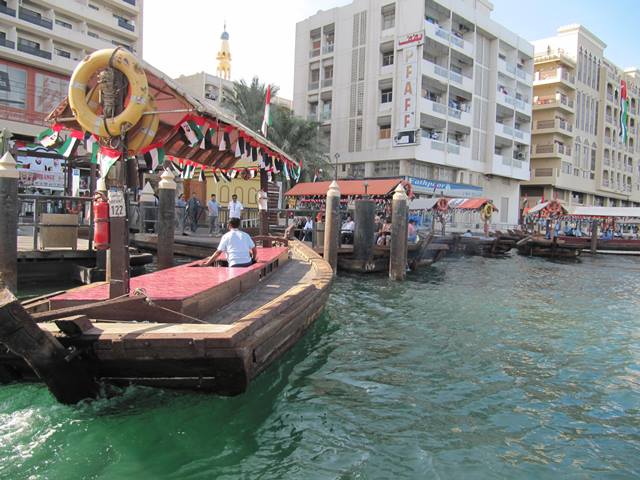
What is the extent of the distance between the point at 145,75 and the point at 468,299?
30.5 ft

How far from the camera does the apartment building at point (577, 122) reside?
52.1 m

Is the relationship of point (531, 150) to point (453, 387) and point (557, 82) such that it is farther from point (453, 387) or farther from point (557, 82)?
point (453, 387)

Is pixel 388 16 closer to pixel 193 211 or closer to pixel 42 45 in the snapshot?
pixel 42 45

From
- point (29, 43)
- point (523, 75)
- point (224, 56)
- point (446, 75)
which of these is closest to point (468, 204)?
point (446, 75)

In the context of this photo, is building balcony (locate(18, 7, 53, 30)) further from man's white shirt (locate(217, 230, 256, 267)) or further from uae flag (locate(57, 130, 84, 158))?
man's white shirt (locate(217, 230, 256, 267))

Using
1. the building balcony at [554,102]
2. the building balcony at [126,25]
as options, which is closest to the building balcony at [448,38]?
the building balcony at [554,102]

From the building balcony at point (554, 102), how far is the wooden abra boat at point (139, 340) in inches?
Answer: 2097

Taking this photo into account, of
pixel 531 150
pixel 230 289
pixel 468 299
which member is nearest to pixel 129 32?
pixel 468 299

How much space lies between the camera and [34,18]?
30922 millimetres

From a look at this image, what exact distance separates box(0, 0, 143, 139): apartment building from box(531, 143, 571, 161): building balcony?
1562 inches

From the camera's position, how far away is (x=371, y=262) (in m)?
15.4

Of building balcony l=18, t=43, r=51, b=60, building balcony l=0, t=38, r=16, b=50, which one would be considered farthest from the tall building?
building balcony l=0, t=38, r=16, b=50

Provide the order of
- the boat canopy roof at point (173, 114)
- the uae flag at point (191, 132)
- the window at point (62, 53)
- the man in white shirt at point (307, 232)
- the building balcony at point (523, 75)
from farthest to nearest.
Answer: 1. the building balcony at point (523, 75)
2. the window at point (62, 53)
3. the man in white shirt at point (307, 232)
4. the uae flag at point (191, 132)
5. the boat canopy roof at point (173, 114)

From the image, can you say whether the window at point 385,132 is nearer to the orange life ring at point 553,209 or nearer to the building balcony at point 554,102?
the orange life ring at point 553,209
